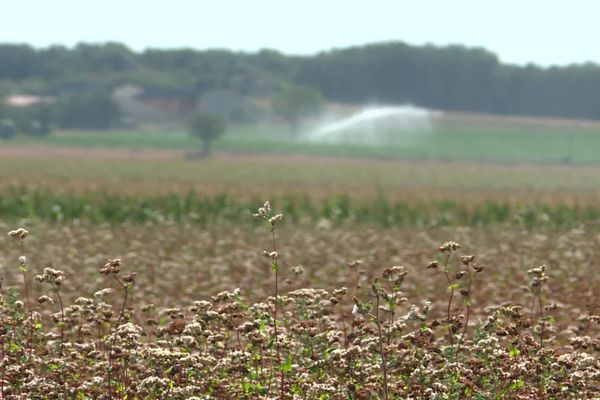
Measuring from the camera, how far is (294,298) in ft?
28.8

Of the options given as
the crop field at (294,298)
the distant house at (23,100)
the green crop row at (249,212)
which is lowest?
the distant house at (23,100)

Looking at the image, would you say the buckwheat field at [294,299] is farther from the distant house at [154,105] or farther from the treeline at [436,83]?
the distant house at [154,105]

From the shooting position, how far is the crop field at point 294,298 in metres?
7.51

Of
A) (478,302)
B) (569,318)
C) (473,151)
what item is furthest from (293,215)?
(473,151)

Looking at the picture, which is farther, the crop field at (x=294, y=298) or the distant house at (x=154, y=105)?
the distant house at (x=154, y=105)

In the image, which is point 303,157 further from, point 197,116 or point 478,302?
point 478,302

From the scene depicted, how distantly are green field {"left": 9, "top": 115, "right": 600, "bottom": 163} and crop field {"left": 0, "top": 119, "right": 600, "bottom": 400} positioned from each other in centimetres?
5605

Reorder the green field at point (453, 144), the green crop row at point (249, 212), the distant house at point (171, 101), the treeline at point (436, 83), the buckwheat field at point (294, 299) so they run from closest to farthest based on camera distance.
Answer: the buckwheat field at point (294, 299) → the green crop row at point (249, 212) → the green field at point (453, 144) → the treeline at point (436, 83) → the distant house at point (171, 101)

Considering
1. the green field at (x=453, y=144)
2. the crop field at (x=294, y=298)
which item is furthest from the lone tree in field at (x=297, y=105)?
the crop field at (x=294, y=298)

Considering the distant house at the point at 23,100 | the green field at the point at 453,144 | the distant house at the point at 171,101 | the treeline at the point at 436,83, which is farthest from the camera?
the distant house at the point at 171,101

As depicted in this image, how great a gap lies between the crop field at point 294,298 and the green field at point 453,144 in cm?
5605

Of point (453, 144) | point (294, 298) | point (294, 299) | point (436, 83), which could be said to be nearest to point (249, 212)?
point (294, 298)

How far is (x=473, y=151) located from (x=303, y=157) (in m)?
26.9

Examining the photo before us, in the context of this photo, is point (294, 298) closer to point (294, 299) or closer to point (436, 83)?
point (294, 299)
